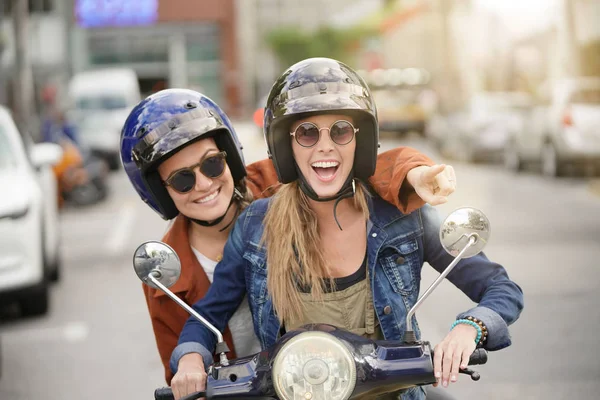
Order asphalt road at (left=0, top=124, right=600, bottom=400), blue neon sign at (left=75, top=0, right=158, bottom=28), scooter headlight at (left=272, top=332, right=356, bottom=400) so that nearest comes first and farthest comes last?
scooter headlight at (left=272, top=332, right=356, bottom=400) < asphalt road at (left=0, top=124, right=600, bottom=400) < blue neon sign at (left=75, top=0, right=158, bottom=28)

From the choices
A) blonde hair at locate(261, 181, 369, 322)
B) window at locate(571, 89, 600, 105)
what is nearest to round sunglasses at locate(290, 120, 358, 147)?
blonde hair at locate(261, 181, 369, 322)

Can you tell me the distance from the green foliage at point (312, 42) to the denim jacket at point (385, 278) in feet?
244

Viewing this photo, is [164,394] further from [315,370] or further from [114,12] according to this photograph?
[114,12]

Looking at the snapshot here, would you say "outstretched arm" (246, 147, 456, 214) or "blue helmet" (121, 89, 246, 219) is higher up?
"blue helmet" (121, 89, 246, 219)

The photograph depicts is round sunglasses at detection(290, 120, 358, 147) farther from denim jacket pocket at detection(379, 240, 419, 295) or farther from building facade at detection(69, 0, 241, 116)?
Answer: building facade at detection(69, 0, 241, 116)

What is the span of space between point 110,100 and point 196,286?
77.1 feet

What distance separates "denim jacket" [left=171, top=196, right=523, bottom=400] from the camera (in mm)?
2736

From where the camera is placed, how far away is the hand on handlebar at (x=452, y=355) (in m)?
2.44

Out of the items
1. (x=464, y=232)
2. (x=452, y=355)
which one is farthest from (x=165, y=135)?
(x=452, y=355)

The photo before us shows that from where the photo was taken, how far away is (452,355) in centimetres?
245

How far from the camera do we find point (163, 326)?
130 inches

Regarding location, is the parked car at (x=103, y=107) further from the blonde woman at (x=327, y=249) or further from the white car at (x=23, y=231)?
the blonde woman at (x=327, y=249)

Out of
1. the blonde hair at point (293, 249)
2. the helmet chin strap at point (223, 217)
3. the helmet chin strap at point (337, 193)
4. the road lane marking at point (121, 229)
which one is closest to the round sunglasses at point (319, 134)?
the helmet chin strap at point (337, 193)

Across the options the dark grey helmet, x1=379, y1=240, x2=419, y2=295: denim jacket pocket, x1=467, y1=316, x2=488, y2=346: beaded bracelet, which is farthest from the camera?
x1=379, y1=240, x2=419, y2=295: denim jacket pocket
